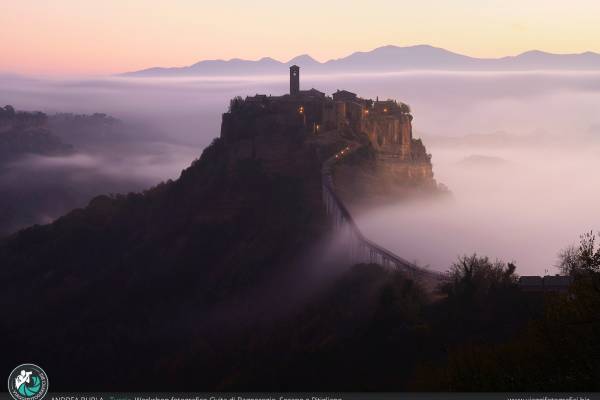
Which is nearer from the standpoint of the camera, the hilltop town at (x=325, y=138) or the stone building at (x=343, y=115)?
the hilltop town at (x=325, y=138)

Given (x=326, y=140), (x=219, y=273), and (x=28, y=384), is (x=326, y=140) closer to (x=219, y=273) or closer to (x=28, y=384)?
(x=219, y=273)

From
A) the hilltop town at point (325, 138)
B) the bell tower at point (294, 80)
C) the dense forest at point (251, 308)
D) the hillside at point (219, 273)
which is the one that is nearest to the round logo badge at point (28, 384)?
the dense forest at point (251, 308)

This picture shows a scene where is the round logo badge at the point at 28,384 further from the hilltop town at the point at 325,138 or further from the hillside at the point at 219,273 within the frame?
the hilltop town at the point at 325,138

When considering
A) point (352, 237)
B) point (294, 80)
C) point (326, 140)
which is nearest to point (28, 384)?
point (352, 237)

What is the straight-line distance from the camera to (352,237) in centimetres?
9081

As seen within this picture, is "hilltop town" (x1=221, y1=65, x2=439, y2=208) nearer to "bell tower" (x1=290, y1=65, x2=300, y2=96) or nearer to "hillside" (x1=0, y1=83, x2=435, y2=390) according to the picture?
"bell tower" (x1=290, y1=65, x2=300, y2=96)

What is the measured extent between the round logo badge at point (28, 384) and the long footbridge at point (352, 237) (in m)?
38.7

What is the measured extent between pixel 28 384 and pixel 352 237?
177 ft

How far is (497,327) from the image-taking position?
54.8 m

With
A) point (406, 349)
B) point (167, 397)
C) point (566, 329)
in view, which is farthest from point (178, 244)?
point (566, 329)

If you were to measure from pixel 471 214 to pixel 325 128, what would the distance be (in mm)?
62662

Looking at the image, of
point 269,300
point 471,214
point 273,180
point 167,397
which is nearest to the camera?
point 167,397

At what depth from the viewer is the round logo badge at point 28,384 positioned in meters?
40.2

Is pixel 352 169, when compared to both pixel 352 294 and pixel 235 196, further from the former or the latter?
pixel 352 294
